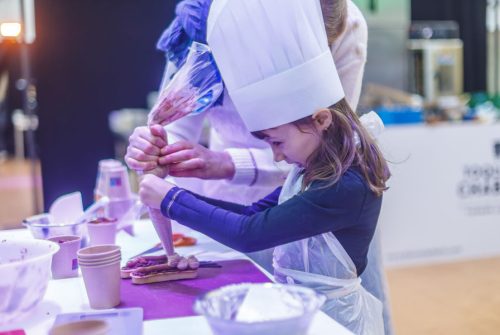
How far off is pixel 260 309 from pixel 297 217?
0.97ft

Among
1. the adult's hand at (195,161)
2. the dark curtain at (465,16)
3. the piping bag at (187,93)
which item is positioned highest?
the dark curtain at (465,16)

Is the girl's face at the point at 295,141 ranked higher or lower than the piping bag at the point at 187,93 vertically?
lower

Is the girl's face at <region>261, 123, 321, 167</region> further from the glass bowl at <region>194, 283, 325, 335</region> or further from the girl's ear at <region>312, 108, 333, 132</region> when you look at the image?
the glass bowl at <region>194, 283, 325, 335</region>

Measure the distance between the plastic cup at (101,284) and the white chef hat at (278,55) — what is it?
0.40 metres

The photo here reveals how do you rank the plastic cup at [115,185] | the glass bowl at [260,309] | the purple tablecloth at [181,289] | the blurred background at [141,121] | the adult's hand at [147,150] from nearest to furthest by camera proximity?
the glass bowl at [260,309] < the purple tablecloth at [181,289] < the adult's hand at [147,150] < the plastic cup at [115,185] < the blurred background at [141,121]

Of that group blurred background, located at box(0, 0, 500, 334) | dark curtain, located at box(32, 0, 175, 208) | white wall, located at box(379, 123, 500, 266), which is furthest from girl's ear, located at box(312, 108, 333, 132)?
dark curtain, located at box(32, 0, 175, 208)

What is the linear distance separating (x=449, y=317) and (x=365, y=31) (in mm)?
1992

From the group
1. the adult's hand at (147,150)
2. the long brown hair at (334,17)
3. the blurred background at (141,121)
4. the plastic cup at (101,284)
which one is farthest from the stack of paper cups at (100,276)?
the blurred background at (141,121)

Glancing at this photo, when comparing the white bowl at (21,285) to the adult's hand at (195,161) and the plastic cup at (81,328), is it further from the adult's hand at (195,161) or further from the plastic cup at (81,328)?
the adult's hand at (195,161)

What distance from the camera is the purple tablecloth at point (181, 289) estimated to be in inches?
42.0

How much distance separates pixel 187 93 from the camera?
4.43 feet

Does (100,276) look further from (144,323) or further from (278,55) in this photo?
(278,55)

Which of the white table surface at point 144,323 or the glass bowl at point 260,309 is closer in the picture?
the glass bowl at point 260,309

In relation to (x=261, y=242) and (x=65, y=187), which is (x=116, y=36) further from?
(x=261, y=242)
